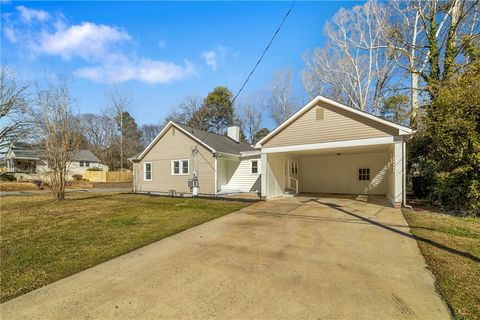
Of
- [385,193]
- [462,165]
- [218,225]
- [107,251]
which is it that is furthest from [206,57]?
[385,193]

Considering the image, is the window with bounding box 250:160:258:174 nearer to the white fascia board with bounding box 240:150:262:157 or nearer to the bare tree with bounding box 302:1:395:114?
the white fascia board with bounding box 240:150:262:157

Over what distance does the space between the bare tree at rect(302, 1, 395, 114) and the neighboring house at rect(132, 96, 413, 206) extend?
8954mm

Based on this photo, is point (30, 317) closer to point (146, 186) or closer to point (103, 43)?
point (103, 43)

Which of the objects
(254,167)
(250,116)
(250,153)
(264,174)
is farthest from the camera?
(250,116)

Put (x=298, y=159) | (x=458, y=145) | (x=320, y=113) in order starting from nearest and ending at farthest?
(x=458, y=145), (x=320, y=113), (x=298, y=159)

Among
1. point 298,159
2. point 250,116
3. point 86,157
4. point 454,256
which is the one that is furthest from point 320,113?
point 86,157

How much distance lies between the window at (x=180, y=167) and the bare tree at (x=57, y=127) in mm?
5688

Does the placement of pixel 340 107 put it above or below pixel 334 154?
above

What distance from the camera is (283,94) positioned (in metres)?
28.5

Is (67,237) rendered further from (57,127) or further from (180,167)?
(180,167)

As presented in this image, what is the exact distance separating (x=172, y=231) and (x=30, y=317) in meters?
3.59

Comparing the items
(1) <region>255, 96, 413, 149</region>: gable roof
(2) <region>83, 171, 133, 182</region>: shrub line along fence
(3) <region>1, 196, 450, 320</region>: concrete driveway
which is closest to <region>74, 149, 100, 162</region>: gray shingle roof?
(2) <region>83, 171, 133, 182</region>: shrub line along fence

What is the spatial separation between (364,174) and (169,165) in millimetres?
12712

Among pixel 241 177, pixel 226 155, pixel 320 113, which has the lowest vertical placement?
pixel 241 177
